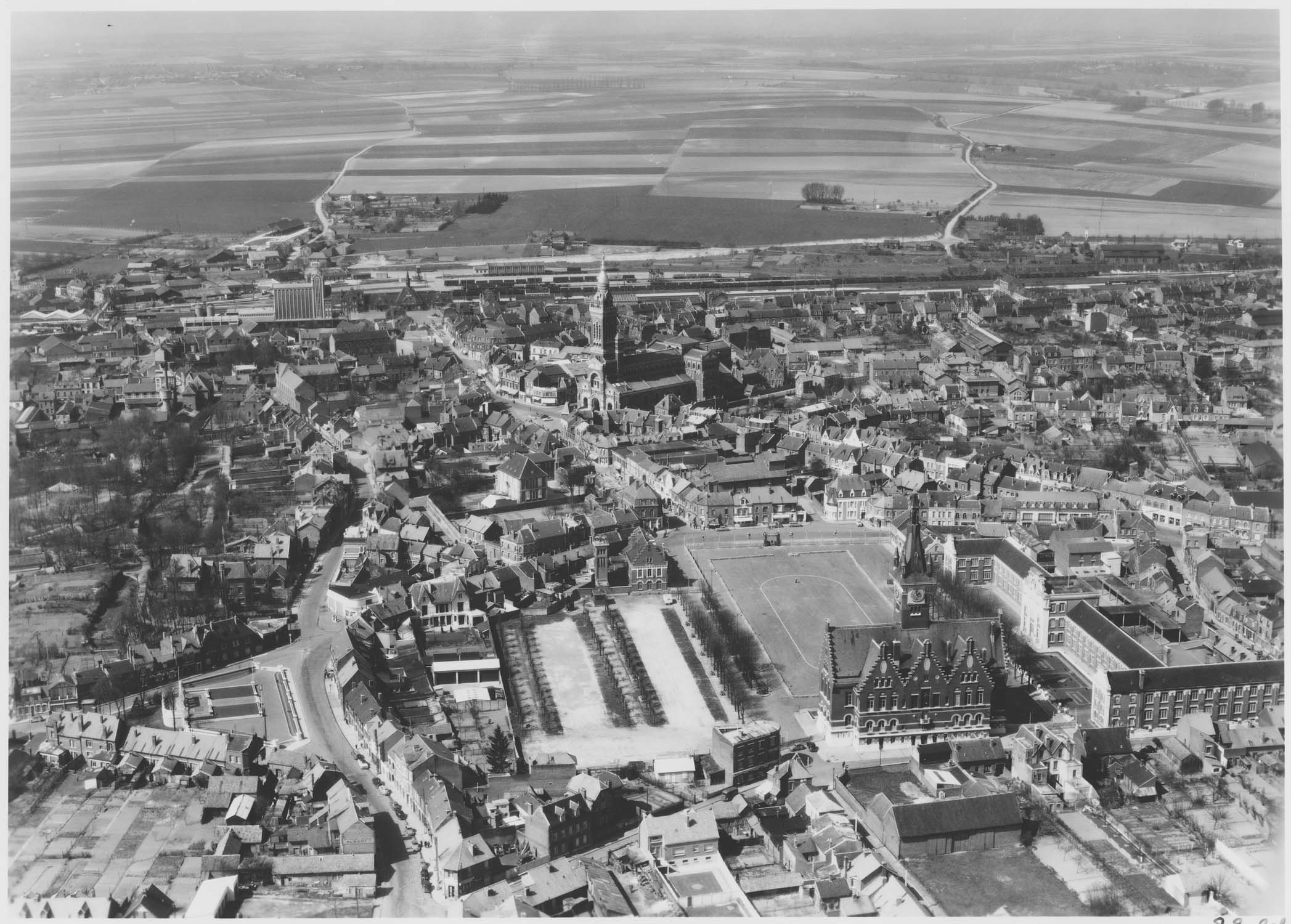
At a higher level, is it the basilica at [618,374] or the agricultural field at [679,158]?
the agricultural field at [679,158]

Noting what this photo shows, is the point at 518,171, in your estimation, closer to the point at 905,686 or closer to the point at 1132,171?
the point at 1132,171

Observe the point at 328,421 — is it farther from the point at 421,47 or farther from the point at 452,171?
the point at 421,47

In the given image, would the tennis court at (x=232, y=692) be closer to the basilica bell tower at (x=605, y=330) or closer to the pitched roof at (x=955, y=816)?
the pitched roof at (x=955, y=816)

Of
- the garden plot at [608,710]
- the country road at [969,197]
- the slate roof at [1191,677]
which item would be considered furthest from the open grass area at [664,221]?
the slate roof at [1191,677]

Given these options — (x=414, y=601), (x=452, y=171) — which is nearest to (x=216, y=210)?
(x=452, y=171)

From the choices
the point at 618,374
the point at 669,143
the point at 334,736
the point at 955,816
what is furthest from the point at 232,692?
the point at 669,143
